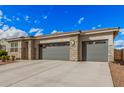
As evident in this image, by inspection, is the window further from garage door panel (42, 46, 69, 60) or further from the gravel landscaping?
the gravel landscaping

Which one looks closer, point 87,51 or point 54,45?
point 87,51

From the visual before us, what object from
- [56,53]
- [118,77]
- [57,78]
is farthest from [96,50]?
[57,78]

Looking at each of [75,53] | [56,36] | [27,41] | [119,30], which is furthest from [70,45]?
[27,41]

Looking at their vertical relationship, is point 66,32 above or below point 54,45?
above

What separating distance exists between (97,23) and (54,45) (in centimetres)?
574

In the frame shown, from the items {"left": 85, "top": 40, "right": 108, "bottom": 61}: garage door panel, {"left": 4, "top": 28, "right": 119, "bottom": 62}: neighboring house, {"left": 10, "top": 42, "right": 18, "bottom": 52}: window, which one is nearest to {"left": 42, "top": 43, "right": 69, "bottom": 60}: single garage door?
{"left": 4, "top": 28, "right": 119, "bottom": 62}: neighboring house

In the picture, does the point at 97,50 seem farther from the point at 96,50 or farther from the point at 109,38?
the point at 109,38

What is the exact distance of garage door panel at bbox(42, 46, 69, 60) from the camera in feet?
55.4

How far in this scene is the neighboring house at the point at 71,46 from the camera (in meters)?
14.4

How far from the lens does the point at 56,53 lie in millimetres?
17750

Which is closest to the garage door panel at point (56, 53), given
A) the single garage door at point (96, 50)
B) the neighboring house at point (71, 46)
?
the neighboring house at point (71, 46)

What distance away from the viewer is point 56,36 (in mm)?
17406

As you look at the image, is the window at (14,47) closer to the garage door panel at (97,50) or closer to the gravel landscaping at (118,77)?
the garage door panel at (97,50)
